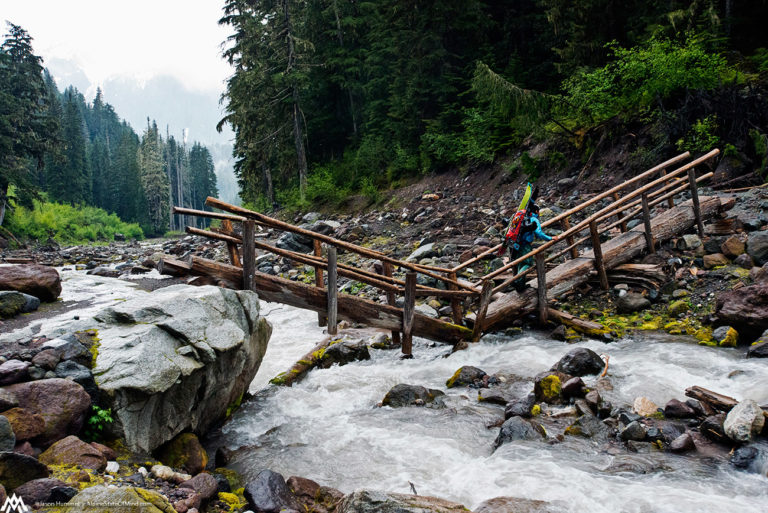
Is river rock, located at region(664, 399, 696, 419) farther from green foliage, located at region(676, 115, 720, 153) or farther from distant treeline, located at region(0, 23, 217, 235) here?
distant treeline, located at region(0, 23, 217, 235)

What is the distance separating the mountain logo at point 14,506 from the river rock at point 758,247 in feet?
38.6

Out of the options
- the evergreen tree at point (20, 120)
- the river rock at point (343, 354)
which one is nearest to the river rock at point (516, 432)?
the river rock at point (343, 354)

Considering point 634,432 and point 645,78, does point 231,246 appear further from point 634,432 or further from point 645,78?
point 645,78

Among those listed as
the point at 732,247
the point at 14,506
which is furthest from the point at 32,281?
the point at 732,247

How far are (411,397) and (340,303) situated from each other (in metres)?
2.34

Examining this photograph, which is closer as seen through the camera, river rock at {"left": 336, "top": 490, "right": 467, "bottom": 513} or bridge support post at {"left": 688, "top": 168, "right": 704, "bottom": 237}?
river rock at {"left": 336, "top": 490, "right": 467, "bottom": 513}

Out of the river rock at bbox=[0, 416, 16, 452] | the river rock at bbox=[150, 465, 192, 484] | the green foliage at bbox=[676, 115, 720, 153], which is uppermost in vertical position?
the green foliage at bbox=[676, 115, 720, 153]

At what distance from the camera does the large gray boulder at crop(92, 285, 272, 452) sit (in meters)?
4.50

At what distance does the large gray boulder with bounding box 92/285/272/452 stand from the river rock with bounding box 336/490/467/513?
239 centimetres

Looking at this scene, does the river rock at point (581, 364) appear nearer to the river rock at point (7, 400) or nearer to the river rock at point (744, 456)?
the river rock at point (744, 456)

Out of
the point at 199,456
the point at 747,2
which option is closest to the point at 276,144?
the point at 747,2

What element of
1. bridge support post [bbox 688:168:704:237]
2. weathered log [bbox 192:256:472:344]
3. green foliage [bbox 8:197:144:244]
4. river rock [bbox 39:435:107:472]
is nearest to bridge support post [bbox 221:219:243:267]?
weathered log [bbox 192:256:472:344]

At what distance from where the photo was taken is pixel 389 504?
3484 millimetres

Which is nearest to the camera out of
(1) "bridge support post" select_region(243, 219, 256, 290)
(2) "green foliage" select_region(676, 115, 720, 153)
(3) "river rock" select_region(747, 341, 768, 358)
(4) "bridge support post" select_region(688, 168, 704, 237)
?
(3) "river rock" select_region(747, 341, 768, 358)
